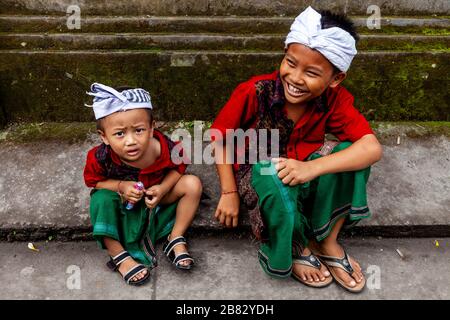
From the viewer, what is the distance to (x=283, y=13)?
322cm

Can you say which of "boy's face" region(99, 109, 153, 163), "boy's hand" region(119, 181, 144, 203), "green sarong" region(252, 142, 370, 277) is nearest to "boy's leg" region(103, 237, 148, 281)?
"boy's hand" region(119, 181, 144, 203)

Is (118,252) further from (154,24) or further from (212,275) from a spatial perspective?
(154,24)

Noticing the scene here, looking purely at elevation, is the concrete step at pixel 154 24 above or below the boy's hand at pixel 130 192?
above

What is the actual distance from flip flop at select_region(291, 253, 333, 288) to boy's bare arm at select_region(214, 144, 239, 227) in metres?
0.40

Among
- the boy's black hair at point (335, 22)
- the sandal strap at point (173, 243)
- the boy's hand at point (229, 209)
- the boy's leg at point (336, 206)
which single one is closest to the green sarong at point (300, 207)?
the boy's leg at point (336, 206)

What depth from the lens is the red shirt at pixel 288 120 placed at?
231cm

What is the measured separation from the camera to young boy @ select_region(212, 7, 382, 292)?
2.10 m

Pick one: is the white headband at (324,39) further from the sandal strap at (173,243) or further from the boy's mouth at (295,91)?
the sandal strap at (173,243)

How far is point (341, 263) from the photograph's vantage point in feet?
7.99

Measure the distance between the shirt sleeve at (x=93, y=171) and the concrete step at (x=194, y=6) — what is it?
4.24 ft

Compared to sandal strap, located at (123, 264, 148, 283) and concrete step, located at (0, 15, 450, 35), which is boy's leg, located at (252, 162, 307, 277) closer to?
sandal strap, located at (123, 264, 148, 283)

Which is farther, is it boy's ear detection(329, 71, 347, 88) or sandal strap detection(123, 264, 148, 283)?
sandal strap detection(123, 264, 148, 283)

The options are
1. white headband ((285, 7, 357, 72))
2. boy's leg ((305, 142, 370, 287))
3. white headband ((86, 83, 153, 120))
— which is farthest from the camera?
boy's leg ((305, 142, 370, 287))
